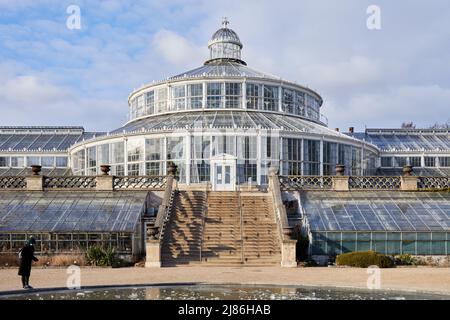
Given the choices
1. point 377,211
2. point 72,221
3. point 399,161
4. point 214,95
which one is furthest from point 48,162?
point 377,211

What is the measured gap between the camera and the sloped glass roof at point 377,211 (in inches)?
1206

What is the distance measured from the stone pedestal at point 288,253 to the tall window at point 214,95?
80.6 feet

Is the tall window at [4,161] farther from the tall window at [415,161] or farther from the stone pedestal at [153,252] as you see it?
the tall window at [415,161]

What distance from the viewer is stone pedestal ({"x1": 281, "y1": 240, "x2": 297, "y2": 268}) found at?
2719 cm

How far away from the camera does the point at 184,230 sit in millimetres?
30250

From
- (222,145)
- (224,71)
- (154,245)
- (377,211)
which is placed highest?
(224,71)

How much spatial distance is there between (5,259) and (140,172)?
18.3 m

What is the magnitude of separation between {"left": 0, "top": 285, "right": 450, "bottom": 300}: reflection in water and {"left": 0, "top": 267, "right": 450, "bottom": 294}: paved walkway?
35.9 inches

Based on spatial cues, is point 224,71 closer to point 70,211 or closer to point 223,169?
point 223,169

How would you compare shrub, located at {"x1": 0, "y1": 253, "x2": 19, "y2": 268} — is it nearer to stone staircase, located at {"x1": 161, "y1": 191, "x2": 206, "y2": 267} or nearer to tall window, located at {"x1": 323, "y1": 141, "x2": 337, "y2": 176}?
stone staircase, located at {"x1": 161, "y1": 191, "x2": 206, "y2": 267}

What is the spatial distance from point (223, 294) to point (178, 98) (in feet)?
119

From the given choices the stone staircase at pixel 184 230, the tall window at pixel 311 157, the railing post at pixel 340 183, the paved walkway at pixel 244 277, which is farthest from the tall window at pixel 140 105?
the paved walkway at pixel 244 277
